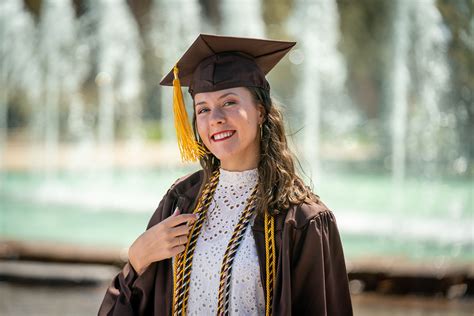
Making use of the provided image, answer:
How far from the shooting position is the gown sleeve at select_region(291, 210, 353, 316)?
70.8 inches

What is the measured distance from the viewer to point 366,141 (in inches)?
578

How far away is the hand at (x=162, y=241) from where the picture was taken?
6.27ft

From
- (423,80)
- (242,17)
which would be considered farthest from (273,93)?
(242,17)

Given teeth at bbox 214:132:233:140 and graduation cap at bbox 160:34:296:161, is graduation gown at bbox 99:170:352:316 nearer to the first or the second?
teeth at bbox 214:132:233:140

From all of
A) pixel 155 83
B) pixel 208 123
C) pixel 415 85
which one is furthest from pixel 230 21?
pixel 208 123

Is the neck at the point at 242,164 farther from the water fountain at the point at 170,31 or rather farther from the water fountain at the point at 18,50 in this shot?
the water fountain at the point at 18,50

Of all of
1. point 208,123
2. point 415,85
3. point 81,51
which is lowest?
point 208,123

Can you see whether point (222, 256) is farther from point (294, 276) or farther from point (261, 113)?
point (261, 113)

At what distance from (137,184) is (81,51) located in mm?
2966

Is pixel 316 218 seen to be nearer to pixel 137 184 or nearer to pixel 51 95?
pixel 137 184

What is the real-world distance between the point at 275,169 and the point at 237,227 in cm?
20

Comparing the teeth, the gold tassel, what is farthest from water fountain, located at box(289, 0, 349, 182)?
the teeth

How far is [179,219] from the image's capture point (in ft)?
6.32

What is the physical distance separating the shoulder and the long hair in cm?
2
